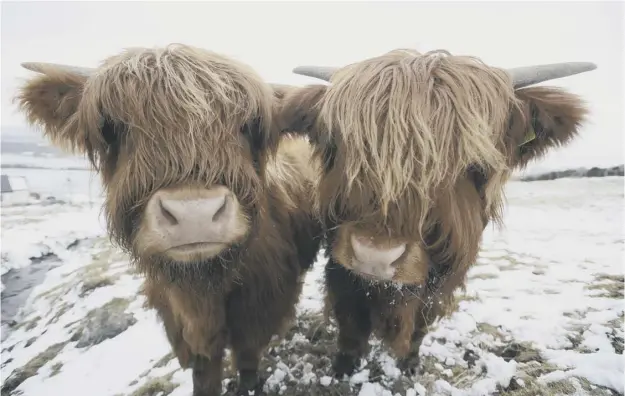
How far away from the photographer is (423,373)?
3.35 meters

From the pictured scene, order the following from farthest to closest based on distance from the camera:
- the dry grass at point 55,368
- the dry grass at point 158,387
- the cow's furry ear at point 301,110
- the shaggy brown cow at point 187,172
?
the dry grass at point 55,368 < the dry grass at point 158,387 < the cow's furry ear at point 301,110 < the shaggy brown cow at point 187,172

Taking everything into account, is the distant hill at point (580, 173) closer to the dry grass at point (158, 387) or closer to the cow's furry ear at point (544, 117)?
the cow's furry ear at point (544, 117)

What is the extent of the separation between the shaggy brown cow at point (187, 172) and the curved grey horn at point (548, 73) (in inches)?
54.1

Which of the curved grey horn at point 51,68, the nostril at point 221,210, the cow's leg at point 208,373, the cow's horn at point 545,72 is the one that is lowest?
the cow's leg at point 208,373

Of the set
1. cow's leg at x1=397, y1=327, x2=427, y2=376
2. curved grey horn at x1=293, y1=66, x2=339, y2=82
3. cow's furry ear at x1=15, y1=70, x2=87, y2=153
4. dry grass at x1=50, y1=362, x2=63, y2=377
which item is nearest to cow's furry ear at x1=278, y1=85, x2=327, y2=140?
curved grey horn at x1=293, y1=66, x2=339, y2=82

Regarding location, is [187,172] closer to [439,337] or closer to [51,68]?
[51,68]

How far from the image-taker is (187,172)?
6.02 feet

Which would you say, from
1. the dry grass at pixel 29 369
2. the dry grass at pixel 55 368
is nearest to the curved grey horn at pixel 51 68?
the dry grass at pixel 55 368

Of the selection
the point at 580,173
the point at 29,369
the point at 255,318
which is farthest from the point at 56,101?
the point at 580,173

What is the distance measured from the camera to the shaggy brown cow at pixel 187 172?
1.84 meters

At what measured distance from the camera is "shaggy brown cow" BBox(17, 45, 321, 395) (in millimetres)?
1840

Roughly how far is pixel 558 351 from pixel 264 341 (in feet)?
7.82

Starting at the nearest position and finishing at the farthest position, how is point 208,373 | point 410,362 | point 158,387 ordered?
point 208,373 → point 410,362 → point 158,387

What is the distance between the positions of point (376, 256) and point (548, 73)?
1.45 meters
